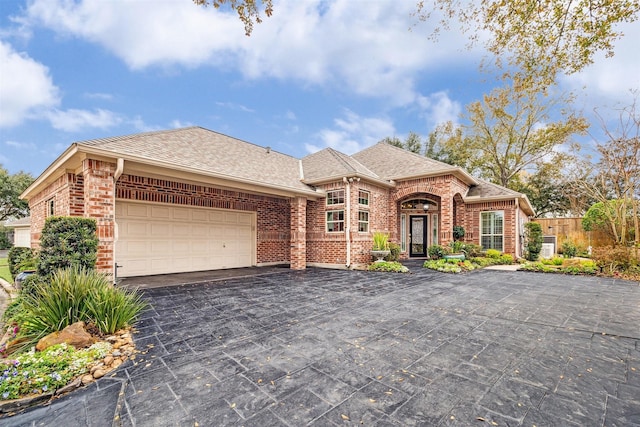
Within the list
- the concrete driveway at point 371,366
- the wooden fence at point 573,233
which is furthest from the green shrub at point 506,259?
the concrete driveway at point 371,366

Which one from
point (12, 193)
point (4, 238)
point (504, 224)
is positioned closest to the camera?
point (504, 224)

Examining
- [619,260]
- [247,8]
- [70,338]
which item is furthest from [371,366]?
[619,260]

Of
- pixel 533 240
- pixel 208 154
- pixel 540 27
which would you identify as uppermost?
pixel 540 27

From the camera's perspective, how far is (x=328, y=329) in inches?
149

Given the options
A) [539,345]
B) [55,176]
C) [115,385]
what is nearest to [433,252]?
[539,345]

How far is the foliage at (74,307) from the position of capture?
133 inches

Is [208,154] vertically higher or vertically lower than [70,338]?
higher

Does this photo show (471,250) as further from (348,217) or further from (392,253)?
(348,217)

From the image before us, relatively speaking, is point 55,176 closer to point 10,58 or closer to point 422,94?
point 10,58

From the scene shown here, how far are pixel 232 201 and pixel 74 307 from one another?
21.2 ft

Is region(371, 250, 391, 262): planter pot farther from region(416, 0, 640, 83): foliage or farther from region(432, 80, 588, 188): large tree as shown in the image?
region(432, 80, 588, 188): large tree

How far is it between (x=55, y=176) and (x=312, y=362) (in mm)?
8131

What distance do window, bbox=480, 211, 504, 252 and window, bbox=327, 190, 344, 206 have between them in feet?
22.9

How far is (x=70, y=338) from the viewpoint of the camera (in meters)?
3.08
